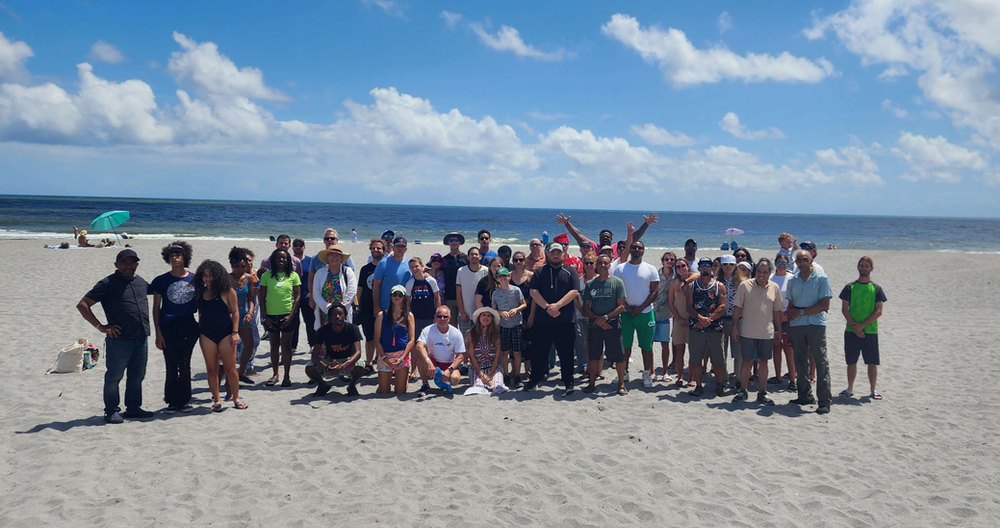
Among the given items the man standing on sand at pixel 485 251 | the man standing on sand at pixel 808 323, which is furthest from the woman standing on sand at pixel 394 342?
the man standing on sand at pixel 808 323

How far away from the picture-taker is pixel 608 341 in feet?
20.9

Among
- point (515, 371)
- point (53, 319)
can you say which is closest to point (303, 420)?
point (515, 371)

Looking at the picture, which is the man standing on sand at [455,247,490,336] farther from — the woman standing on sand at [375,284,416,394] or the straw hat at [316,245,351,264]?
the straw hat at [316,245,351,264]

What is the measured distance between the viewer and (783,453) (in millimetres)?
4770

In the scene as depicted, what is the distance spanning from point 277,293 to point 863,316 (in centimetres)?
A: 695

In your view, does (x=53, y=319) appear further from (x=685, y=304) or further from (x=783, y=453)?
(x=783, y=453)

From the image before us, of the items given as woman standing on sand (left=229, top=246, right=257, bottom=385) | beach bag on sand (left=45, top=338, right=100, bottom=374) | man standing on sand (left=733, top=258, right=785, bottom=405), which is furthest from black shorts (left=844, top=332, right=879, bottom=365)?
beach bag on sand (left=45, top=338, right=100, bottom=374)

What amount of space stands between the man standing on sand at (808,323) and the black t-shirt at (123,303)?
6.92 m

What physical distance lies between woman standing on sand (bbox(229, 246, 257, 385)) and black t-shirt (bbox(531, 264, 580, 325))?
133 inches

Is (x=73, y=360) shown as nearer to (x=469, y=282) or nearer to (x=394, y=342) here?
(x=394, y=342)

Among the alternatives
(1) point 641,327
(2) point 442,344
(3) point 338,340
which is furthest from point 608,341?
(3) point 338,340

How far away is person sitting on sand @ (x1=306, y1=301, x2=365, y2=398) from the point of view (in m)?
6.07

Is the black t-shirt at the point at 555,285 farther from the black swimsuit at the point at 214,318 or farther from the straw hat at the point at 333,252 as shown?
the black swimsuit at the point at 214,318

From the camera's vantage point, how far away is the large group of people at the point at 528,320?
596 centimetres
